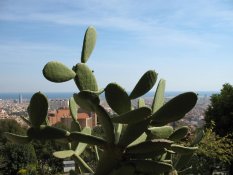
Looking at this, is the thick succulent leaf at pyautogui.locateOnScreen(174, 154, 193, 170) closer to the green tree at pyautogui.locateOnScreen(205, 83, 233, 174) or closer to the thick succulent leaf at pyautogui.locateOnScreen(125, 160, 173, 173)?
the thick succulent leaf at pyautogui.locateOnScreen(125, 160, 173, 173)

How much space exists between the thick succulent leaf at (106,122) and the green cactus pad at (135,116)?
0.09 meters

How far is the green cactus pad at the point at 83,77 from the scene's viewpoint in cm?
219

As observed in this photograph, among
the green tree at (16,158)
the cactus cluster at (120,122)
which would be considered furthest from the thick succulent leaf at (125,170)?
the green tree at (16,158)

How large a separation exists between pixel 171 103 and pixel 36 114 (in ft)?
2.26

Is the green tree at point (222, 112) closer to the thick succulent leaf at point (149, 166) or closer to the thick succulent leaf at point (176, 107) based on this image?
the thick succulent leaf at point (149, 166)

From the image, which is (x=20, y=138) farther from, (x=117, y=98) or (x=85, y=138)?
(x=117, y=98)

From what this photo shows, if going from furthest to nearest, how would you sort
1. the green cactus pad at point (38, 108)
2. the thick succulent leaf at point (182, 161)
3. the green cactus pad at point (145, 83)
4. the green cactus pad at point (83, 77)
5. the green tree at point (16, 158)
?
the green tree at point (16, 158) < the thick succulent leaf at point (182, 161) < the green cactus pad at point (83, 77) < the green cactus pad at point (145, 83) < the green cactus pad at point (38, 108)

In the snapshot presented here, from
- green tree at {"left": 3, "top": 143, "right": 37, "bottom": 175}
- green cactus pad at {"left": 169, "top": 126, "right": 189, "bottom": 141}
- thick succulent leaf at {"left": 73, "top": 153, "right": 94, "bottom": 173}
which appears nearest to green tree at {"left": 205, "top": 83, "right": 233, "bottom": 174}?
green tree at {"left": 3, "top": 143, "right": 37, "bottom": 175}

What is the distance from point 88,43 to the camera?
250cm

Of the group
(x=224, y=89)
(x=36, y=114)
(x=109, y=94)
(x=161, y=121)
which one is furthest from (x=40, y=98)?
(x=224, y=89)

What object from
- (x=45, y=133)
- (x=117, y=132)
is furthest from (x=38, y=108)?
(x=117, y=132)

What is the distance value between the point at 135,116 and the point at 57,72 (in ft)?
1.58

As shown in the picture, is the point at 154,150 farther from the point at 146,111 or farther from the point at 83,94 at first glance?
the point at 83,94

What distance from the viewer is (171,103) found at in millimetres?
2021
